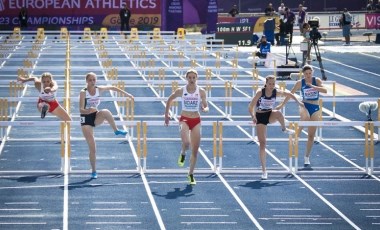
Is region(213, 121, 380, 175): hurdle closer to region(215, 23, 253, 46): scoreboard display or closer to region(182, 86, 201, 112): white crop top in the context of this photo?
region(182, 86, 201, 112): white crop top

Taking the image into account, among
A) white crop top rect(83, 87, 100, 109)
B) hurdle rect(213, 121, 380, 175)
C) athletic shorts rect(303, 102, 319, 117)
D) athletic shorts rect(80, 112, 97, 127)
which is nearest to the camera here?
athletic shorts rect(80, 112, 97, 127)

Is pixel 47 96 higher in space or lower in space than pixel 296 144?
higher

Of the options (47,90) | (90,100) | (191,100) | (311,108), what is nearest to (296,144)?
(311,108)

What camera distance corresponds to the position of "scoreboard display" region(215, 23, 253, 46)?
55.5m

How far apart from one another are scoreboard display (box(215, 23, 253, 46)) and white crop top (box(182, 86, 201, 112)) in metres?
36.3

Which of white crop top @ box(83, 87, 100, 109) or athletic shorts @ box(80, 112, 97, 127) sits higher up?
white crop top @ box(83, 87, 100, 109)

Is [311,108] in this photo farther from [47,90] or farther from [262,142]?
[47,90]

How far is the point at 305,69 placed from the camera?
69.5ft

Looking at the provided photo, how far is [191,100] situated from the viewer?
1916 centimetres

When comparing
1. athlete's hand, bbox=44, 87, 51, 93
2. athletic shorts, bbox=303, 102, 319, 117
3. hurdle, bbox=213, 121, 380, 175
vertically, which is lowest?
hurdle, bbox=213, 121, 380, 175

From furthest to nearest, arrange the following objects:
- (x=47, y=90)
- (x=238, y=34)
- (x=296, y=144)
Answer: (x=238, y=34)
(x=47, y=90)
(x=296, y=144)

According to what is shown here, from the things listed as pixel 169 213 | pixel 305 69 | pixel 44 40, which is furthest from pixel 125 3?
pixel 169 213

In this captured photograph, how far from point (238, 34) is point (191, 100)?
36739 millimetres

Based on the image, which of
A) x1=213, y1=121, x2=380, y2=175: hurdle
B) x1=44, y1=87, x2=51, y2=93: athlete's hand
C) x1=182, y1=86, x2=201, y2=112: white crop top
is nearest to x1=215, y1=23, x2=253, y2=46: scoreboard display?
x1=44, y1=87, x2=51, y2=93: athlete's hand
